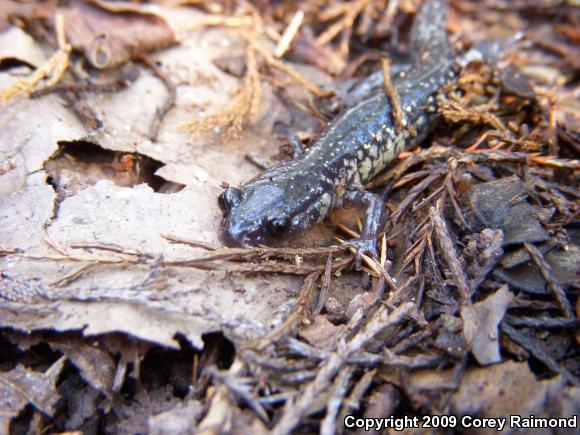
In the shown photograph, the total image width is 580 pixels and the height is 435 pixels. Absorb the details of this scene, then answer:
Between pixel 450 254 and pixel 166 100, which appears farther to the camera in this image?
pixel 166 100

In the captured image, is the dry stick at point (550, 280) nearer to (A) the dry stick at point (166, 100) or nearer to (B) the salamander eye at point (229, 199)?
(B) the salamander eye at point (229, 199)

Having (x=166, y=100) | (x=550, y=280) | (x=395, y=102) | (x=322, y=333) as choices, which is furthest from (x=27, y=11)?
(x=550, y=280)

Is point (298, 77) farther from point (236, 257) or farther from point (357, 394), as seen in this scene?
point (357, 394)

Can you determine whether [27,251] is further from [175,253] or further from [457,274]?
[457,274]

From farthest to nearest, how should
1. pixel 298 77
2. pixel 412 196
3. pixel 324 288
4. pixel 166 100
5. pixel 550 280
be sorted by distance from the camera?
pixel 298 77, pixel 166 100, pixel 412 196, pixel 324 288, pixel 550 280

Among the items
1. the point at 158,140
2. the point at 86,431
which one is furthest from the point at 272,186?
the point at 86,431

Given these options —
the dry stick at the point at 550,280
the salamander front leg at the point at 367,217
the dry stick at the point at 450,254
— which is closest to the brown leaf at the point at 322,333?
the salamander front leg at the point at 367,217

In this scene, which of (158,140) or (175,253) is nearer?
(175,253)
